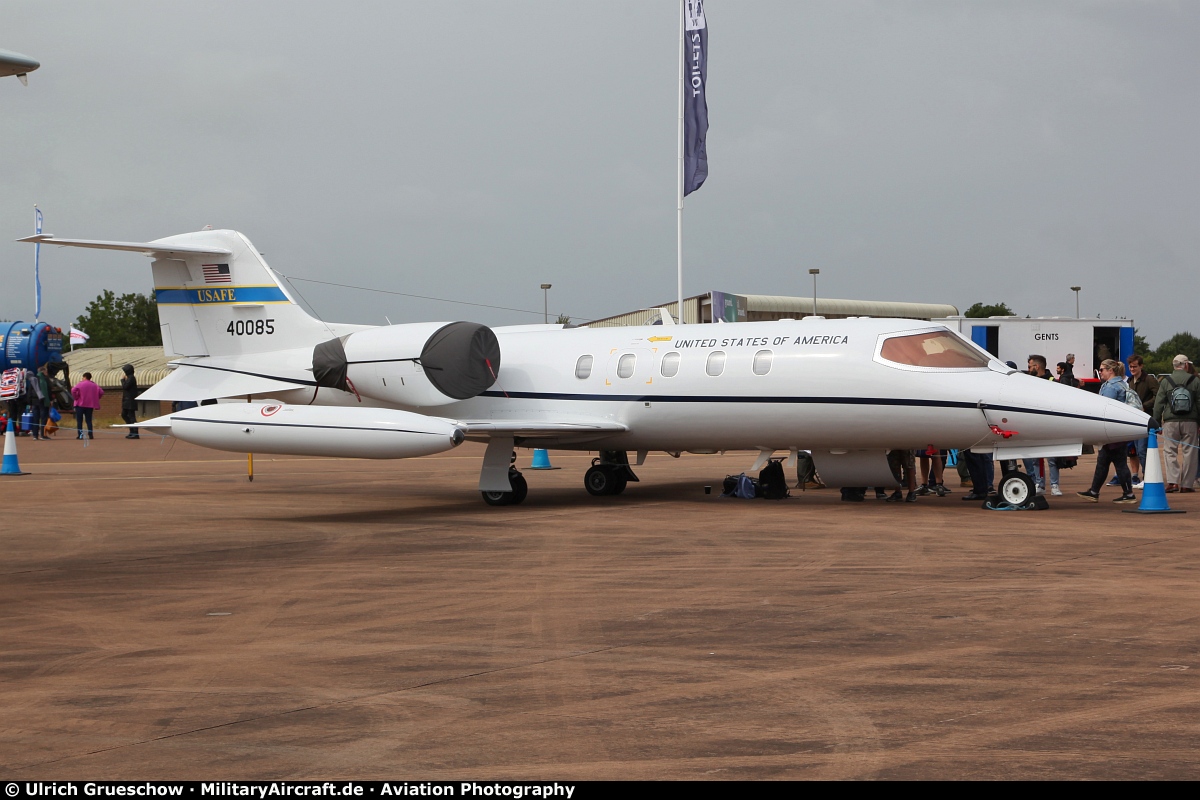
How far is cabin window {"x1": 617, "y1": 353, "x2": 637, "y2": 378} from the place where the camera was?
1736 cm

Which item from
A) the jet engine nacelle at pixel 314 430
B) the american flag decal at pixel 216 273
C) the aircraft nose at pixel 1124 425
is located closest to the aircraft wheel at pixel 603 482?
the jet engine nacelle at pixel 314 430

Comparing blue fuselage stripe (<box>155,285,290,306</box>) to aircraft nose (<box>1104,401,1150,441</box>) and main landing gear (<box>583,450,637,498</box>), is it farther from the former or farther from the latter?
aircraft nose (<box>1104,401,1150,441</box>)

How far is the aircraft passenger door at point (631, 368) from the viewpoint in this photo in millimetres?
17188

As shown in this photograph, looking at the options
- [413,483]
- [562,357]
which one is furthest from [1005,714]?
[413,483]

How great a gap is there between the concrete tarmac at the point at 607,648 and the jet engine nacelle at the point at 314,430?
121cm

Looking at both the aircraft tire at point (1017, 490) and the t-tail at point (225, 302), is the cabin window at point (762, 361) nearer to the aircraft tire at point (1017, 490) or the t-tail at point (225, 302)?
the aircraft tire at point (1017, 490)

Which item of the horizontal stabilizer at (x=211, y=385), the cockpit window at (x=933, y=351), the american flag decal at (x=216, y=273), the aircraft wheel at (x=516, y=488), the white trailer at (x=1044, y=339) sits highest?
the american flag decal at (x=216, y=273)

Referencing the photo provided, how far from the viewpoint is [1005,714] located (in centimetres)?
543

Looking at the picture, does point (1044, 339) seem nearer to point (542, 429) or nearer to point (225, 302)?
point (542, 429)

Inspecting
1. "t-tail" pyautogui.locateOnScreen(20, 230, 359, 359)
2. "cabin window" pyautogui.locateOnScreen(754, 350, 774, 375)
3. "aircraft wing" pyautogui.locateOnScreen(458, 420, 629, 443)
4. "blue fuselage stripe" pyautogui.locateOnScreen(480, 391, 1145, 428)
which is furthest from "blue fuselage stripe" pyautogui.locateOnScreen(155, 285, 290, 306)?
"cabin window" pyautogui.locateOnScreen(754, 350, 774, 375)

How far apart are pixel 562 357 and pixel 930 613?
10735mm

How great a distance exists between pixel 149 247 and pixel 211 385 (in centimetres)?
239

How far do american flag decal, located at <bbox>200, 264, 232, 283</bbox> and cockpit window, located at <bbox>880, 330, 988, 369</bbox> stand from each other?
35.4 feet
